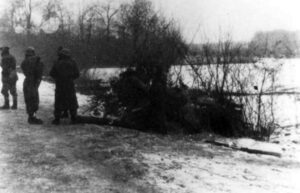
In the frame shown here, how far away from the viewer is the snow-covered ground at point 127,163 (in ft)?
19.6

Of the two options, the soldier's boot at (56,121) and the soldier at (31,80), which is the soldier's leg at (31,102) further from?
the soldier's boot at (56,121)

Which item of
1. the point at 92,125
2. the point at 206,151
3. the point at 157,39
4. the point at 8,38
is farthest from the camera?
the point at 8,38

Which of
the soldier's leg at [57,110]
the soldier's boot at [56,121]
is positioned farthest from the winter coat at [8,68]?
the soldier's boot at [56,121]

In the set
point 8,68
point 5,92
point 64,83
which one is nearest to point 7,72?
point 8,68

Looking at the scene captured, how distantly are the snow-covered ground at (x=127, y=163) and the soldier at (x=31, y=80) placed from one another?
343 mm

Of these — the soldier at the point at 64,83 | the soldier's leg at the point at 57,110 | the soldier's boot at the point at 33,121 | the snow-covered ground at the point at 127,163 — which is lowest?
the snow-covered ground at the point at 127,163

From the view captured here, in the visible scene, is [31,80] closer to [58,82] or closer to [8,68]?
[58,82]

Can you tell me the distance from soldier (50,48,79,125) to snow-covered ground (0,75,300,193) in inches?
17.0

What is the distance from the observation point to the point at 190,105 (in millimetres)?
11188

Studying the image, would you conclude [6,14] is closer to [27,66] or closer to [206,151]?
[27,66]

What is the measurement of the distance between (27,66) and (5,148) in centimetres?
316

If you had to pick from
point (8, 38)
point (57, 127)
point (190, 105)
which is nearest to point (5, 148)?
point (57, 127)

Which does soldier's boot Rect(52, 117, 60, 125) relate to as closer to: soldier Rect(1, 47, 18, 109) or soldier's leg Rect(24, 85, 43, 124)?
soldier's leg Rect(24, 85, 43, 124)

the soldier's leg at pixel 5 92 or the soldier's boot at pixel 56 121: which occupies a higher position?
the soldier's leg at pixel 5 92
